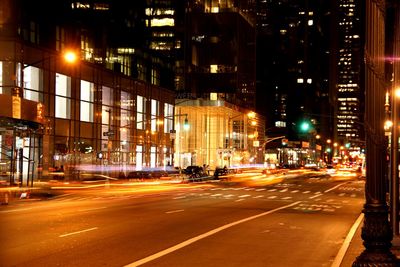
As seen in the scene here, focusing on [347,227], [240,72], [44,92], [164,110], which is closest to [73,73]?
[44,92]

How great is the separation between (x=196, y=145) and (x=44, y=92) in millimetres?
55974

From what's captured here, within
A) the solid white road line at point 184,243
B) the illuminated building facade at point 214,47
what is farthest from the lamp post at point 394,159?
the illuminated building facade at point 214,47

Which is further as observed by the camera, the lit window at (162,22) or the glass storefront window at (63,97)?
the lit window at (162,22)

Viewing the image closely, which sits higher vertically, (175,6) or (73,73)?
(175,6)

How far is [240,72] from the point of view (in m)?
132

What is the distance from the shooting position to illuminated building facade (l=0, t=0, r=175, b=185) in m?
47.0

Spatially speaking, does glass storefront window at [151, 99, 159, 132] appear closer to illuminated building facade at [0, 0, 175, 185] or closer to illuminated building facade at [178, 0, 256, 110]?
illuminated building facade at [0, 0, 175, 185]

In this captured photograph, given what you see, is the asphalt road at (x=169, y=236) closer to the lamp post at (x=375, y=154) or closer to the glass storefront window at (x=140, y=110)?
the lamp post at (x=375, y=154)

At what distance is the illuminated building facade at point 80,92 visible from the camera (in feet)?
154

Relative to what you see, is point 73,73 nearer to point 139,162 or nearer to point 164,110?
point 139,162

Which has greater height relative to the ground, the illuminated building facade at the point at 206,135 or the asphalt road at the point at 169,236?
the illuminated building facade at the point at 206,135

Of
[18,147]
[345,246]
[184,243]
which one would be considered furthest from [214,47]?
[184,243]

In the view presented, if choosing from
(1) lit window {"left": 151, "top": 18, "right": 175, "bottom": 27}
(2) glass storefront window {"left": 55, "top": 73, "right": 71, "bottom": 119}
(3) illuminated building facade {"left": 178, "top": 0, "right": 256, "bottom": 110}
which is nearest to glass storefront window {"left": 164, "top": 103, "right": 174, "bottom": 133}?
(2) glass storefront window {"left": 55, "top": 73, "right": 71, "bottom": 119}

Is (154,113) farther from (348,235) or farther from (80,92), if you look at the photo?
(348,235)
